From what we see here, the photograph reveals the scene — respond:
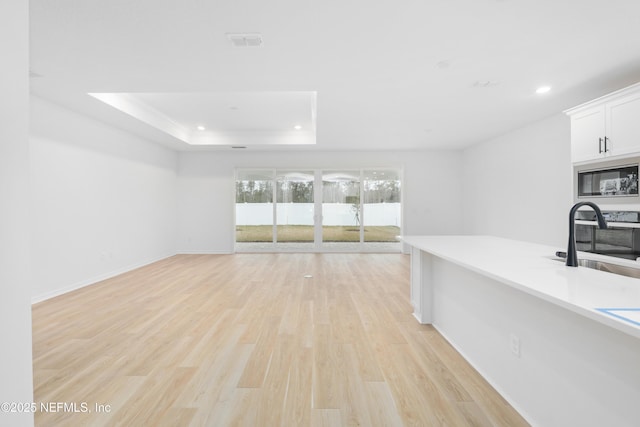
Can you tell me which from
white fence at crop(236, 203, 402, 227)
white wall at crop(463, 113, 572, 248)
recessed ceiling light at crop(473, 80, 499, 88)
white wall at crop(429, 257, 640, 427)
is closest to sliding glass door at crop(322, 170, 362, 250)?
white fence at crop(236, 203, 402, 227)

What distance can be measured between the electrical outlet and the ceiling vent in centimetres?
285

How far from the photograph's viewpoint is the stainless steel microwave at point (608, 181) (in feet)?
9.34

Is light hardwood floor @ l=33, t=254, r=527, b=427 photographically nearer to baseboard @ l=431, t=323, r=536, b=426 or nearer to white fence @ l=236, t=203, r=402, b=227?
baseboard @ l=431, t=323, r=536, b=426

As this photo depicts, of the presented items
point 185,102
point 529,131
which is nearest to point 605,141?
point 529,131

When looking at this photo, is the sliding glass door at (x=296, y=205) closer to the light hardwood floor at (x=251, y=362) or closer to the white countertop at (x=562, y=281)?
the light hardwood floor at (x=251, y=362)

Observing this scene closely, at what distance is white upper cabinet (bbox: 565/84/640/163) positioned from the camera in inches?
111

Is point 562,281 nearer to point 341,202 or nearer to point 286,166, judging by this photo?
point 341,202

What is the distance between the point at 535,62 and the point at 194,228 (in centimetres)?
743

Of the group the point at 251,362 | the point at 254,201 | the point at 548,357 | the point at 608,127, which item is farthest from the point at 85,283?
the point at 608,127

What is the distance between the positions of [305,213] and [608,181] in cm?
589

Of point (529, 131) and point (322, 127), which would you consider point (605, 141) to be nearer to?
point (529, 131)

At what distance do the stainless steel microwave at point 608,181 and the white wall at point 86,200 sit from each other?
6591 mm

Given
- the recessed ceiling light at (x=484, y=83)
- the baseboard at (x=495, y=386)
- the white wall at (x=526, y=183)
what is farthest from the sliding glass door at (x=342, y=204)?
the baseboard at (x=495, y=386)

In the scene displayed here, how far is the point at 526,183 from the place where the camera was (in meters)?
5.18
